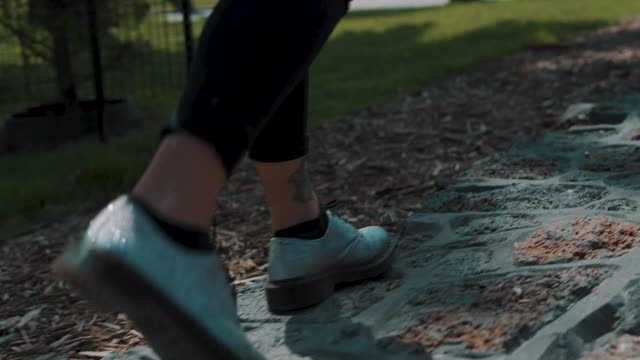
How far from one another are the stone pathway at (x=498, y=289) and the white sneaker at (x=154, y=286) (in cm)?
31

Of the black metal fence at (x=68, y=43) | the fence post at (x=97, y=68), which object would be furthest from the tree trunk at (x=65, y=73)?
the fence post at (x=97, y=68)

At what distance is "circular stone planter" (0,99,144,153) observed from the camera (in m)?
5.03

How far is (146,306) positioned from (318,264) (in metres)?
0.56

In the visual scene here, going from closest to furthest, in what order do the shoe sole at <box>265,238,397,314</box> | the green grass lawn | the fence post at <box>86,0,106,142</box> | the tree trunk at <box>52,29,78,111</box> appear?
the shoe sole at <box>265,238,397,314</box>, the green grass lawn, the fence post at <box>86,0,106,142</box>, the tree trunk at <box>52,29,78,111</box>

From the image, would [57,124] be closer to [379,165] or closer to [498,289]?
[379,165]

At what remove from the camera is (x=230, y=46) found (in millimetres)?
1272

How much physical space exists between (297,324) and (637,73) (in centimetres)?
382

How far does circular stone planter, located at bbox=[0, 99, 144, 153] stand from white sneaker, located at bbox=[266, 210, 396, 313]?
11.6 feet

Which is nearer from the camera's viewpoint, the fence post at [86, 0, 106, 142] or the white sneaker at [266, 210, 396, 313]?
the white sneaker at [266, 210, 396, 313]

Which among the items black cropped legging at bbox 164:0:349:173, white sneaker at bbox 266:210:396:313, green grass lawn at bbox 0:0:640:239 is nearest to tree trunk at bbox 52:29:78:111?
green grass lawn at bbox 0:0:640:239

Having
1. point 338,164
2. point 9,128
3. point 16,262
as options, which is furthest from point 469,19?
point 16,262

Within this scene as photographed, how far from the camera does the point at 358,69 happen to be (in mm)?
6695

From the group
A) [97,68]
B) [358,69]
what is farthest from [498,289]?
[358,69]

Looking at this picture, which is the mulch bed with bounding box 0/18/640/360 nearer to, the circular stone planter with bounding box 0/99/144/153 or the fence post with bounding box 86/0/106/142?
the fence post with bounding box 86/0/106/142
